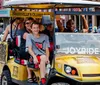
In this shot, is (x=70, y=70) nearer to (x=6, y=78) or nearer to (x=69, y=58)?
(x=69, y=58)

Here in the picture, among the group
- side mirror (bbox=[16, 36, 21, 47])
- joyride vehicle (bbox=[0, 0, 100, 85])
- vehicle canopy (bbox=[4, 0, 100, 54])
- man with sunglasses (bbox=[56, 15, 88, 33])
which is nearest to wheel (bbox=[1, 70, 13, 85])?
joyride vehicle (bbox=[0, 0, 100, 85])

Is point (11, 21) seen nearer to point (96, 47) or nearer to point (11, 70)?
point (11, 70)

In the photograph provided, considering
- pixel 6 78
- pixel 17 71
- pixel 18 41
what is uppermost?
pixel 18 41

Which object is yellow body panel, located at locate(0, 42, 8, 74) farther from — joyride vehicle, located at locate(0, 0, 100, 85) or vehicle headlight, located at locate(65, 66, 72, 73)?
vehicle headlight, located at locate(65, 66, 72, 73)

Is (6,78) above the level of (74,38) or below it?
below

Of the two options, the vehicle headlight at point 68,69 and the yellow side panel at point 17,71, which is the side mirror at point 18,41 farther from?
the vehicle headlight at point 68,69

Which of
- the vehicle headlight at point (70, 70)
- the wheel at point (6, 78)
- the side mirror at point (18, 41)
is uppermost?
the side mirror at point (18, 41)

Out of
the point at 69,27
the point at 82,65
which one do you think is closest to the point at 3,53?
the point at 69,27

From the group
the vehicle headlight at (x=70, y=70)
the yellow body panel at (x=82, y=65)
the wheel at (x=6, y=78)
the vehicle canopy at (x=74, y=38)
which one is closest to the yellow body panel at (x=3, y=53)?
the wheel at (x=6, y=78)

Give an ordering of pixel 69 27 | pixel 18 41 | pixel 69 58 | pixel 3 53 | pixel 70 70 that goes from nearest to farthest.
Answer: pixel 70 70 < pixel 69 58 < pixel 69 27 < pixel 18 41 < pixel 3 53

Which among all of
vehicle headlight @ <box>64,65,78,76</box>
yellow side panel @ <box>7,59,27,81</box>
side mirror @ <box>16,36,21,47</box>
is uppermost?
side mirror @ <box>16,36,21,47</box>

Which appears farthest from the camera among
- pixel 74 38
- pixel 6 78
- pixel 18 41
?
pixel 6 78

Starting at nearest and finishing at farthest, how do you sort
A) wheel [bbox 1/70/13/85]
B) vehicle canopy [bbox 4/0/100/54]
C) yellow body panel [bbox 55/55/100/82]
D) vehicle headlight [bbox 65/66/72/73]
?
yellow body panel [bbox 55/55/100/82] → vehicle headlight [bbox 65/66/72/73] → vehicle canopy [bbox 4/0/100/54] → wheel [bbox 1/70/13/85]

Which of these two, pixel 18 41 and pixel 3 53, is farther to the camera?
pixel 3 53
